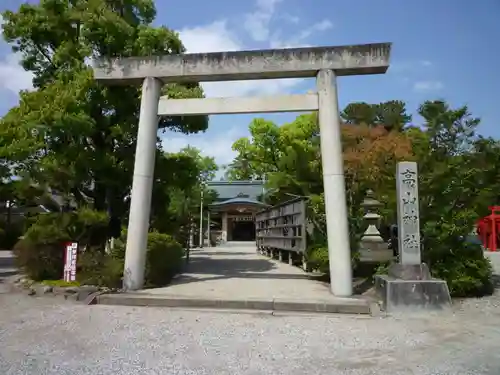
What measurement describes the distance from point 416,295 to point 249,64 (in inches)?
222

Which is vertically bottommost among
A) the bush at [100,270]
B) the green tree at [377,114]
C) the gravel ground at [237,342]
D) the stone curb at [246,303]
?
the gravel ground at [237,342]

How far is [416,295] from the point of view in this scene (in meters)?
7.34

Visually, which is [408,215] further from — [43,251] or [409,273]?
[43,251]

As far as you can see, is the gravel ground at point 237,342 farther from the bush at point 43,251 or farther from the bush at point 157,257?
the bush at point 43,251

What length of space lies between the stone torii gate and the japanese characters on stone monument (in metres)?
1.03

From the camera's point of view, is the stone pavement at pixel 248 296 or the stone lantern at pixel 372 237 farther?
the stone lantern at pixel 372 237

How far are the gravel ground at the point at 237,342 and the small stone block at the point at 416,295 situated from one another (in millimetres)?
232

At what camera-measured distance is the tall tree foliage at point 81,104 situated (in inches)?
376

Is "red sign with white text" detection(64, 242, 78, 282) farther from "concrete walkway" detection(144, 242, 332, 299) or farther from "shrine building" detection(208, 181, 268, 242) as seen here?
"shrine building" detection(208, 181, 268, 242)

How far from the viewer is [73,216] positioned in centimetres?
998

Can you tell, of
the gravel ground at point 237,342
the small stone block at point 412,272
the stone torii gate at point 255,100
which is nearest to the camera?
the gravel ground at point 237,342

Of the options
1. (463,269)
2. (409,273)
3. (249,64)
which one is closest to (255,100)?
(249,64)

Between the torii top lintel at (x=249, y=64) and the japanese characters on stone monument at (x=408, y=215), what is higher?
the torii top lintel at (x=249, y=64)

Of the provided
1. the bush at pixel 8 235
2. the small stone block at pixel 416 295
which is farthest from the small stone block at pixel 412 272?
the bush at pixel 8 235
